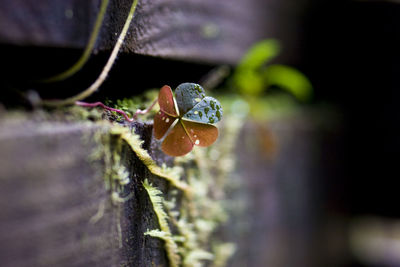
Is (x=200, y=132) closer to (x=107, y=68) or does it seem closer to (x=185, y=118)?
(x=185, y=118)

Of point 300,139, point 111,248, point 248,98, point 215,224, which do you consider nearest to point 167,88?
point 111,248

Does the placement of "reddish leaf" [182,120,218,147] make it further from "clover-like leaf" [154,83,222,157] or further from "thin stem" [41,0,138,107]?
"thin stem" [41,0,138,107]

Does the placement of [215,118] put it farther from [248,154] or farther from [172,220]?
[248,154]

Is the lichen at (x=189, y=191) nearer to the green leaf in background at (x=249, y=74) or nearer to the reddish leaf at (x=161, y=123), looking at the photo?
the reddish leaf at (x=161, y=123)

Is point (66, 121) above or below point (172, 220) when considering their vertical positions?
above

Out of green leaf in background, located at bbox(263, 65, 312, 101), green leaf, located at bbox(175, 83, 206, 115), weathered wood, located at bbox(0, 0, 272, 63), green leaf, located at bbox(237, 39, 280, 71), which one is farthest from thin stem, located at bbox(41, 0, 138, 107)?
green leaf in background, located at bbox(263, 65, 312, 101)

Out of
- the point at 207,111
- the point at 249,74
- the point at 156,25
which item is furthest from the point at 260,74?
the point at 207,111
